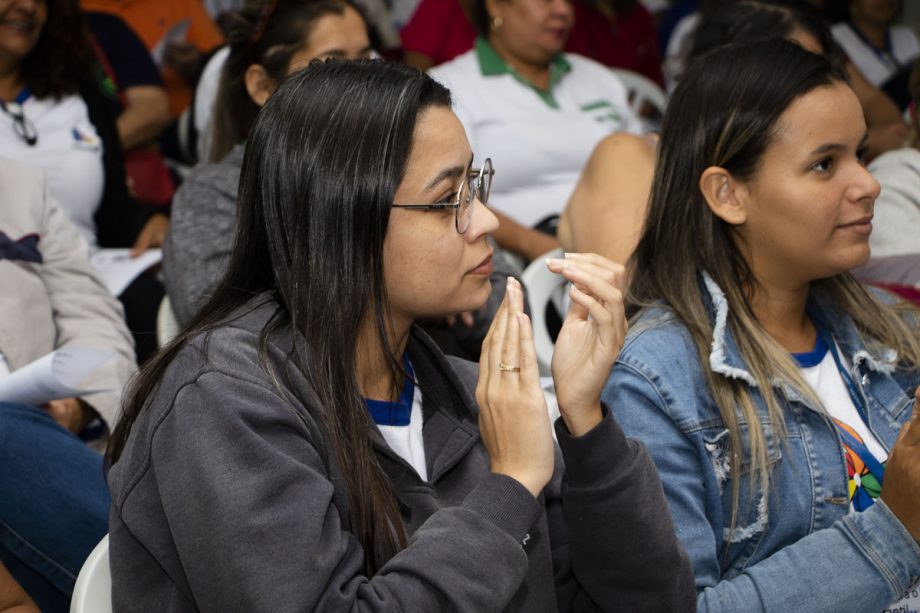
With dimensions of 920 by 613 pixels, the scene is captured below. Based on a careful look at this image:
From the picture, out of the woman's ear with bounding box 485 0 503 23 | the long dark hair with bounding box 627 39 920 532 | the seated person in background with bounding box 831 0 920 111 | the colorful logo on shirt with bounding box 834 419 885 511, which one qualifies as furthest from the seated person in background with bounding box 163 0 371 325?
the seated person in background with bounding box 831 0 920 111

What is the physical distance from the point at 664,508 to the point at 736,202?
0.58 meters

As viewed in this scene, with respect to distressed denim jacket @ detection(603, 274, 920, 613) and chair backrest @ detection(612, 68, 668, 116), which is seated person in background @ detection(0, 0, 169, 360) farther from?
chair backrest @ detection(612, 68, 668, 116)

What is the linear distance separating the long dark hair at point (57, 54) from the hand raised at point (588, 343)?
6.87 feet

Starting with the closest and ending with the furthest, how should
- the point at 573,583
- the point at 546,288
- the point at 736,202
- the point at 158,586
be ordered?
1. the point at 158,586
2. the point at 573,583
3. the point at 736,202
4. the point at 546,288

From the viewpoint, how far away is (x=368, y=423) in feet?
4.23

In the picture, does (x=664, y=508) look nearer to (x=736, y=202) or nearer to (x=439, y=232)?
(x=439, y=232)

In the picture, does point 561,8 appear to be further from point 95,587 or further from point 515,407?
point 95,587

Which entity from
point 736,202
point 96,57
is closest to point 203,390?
point 736,202

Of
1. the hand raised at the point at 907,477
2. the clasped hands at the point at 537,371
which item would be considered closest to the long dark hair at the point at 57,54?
the clasped hands at the point at 537,371

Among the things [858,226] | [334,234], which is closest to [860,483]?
[858,226]

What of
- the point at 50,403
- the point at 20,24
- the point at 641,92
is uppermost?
the point at 20,24

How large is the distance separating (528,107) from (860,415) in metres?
1.82

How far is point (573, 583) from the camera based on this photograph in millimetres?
1440

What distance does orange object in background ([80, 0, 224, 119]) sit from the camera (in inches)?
155
